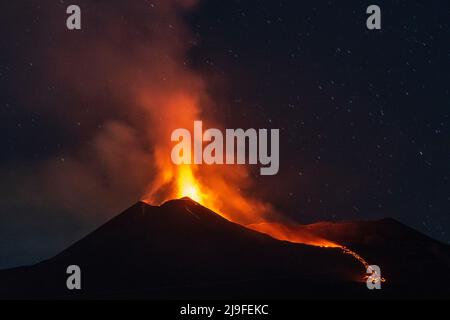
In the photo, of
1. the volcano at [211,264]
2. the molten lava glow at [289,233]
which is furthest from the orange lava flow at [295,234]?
the volcano at [211,264]

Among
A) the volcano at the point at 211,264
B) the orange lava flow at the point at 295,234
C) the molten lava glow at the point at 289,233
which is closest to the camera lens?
the volcano at the point at 211,264

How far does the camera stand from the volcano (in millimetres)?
59688

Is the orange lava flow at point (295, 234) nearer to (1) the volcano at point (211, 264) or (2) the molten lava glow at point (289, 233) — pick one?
(2) the molten lava glow at point (289, 233)

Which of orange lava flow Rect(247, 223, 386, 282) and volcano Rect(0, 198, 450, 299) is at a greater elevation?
orange lava flow Rect(247, 223, 386, 282)

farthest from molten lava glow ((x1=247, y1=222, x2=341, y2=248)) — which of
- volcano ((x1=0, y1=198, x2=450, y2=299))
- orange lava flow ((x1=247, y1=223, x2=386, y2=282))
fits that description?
volcano ((x1=0, y1=198, x2=450, y2=299))

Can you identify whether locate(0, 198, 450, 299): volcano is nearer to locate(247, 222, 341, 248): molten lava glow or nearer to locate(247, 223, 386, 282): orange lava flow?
locate(247, 223, 386, 282): orange lava flow

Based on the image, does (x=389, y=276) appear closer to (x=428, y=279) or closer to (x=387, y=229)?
(x=428, y=279)

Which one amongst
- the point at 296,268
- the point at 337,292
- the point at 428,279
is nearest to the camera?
the point at 337,292

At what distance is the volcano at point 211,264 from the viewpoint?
59.7m

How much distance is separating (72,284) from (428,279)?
30.0m

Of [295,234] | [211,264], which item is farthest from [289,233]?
[211,264]
